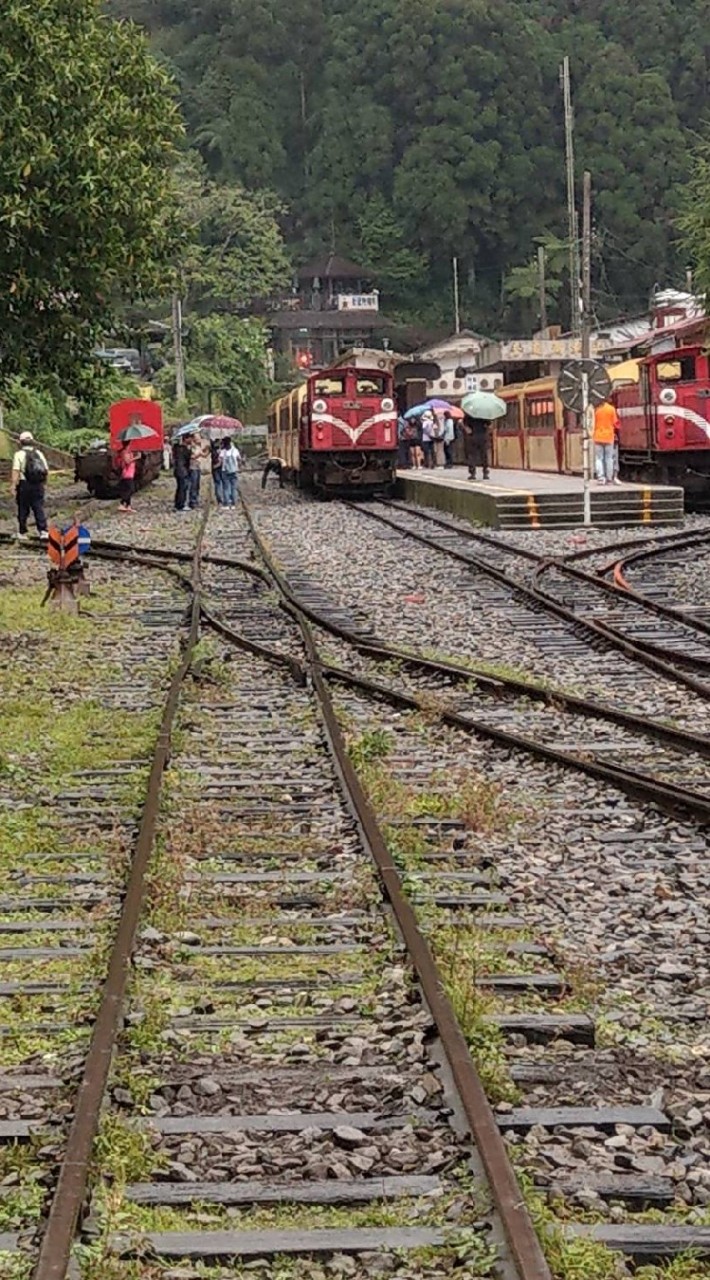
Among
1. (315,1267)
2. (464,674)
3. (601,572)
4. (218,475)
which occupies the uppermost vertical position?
(218,475)

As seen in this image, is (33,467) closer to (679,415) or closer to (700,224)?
(700,224)

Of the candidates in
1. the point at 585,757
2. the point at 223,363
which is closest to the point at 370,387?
the point at 585,757

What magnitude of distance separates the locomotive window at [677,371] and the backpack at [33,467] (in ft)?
37.8

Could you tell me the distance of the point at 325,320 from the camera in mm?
90375

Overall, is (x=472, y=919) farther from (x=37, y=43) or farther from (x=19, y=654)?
(x=37, y=43)

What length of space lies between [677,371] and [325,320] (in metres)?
62.0

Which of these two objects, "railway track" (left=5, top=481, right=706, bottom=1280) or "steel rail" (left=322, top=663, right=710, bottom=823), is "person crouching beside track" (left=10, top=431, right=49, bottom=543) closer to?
"steel rail" (left=322, top=663, right=710, bottom=823)

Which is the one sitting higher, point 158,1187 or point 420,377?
point 420,377

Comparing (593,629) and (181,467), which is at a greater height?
(181,467)

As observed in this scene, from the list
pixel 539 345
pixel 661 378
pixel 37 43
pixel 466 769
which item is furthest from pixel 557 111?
pixel 466 769

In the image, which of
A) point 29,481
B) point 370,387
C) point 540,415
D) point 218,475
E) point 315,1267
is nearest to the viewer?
point 315,1267

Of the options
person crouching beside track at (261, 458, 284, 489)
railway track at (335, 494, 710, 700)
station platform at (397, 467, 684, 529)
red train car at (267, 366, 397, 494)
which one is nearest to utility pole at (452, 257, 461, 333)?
person crouching beside track at (261, 458, 284, 489)

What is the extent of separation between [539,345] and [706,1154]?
5268 centimetres

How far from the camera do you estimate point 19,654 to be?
44.5 ft
